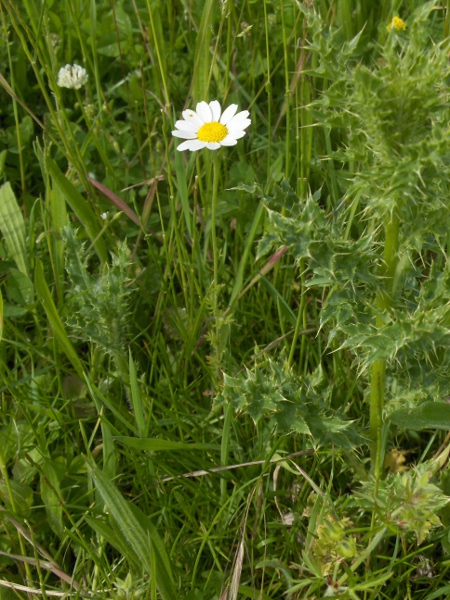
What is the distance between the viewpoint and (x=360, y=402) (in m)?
2.32

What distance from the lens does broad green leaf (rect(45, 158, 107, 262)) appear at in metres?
2.30

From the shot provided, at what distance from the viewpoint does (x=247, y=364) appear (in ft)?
7.60

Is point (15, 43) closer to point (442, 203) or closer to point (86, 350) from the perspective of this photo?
point (86, 350)

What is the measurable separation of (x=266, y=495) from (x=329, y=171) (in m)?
1.21

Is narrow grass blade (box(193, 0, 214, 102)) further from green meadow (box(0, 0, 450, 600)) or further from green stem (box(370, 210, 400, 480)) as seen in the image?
green stem (box(370, 210, 400, 480))

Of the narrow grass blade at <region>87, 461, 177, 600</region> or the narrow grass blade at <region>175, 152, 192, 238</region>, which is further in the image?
the narrow grass blade at <region>175, 152, 192, 238</region>

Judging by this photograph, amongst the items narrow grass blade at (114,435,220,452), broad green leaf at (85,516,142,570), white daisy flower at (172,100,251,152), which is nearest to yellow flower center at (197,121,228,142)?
white daisy flower at (172,100,251,152)

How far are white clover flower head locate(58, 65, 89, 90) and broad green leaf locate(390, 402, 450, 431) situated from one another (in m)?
1.81

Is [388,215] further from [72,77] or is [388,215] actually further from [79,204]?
[72,77]

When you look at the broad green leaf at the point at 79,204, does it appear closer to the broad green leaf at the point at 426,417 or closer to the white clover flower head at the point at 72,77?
the white clover flower head at the point at 72,77

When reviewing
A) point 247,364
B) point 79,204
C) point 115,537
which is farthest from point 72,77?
point 115,537

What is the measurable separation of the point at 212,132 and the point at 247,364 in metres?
0.75

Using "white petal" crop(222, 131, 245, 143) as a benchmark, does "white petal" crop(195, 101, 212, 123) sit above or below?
above

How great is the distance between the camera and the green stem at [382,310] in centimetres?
177
